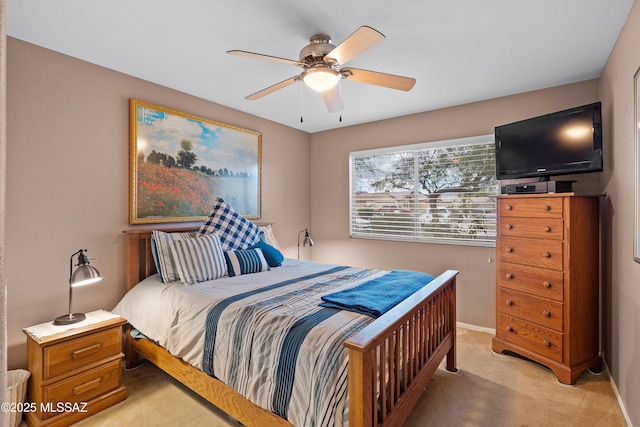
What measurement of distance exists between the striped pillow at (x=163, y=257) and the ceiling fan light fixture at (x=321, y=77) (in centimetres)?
177

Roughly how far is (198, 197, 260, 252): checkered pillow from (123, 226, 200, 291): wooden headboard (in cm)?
47

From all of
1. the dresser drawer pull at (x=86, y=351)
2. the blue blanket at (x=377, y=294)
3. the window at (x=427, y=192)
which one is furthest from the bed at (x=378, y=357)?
the window at (x=427, y=192)

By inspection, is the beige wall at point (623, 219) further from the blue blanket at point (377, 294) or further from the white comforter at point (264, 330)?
the white comforter at point (264, 330)

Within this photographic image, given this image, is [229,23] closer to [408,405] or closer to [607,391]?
[408,405]

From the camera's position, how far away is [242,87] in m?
3.06

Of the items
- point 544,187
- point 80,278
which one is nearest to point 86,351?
point 80,278

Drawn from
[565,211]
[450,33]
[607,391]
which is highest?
[450,33]

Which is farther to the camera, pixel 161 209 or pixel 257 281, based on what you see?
pixel 161 209

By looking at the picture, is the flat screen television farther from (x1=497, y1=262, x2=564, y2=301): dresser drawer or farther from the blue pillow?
the blue pillow

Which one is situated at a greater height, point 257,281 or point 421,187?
point 421,187

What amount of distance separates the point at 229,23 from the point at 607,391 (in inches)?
147

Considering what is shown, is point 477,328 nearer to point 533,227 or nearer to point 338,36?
point 533,227

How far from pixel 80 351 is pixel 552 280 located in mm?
3526

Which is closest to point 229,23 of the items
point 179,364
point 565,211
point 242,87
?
point 242,87
